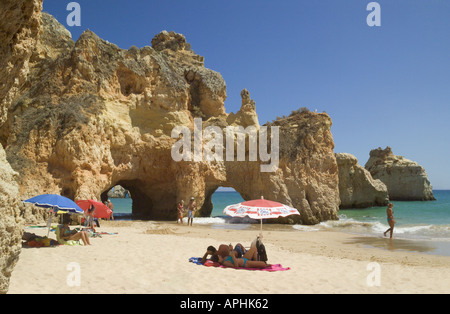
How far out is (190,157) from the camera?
72.9ft

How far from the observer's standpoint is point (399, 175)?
58.3 metres

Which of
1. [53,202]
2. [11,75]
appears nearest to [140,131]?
[53,202]

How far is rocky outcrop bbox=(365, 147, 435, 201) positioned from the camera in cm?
5762

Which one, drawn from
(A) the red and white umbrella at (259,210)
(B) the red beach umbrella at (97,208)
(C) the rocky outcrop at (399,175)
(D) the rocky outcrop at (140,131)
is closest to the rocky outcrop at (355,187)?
(C) the rocky outcrop at (399,175)

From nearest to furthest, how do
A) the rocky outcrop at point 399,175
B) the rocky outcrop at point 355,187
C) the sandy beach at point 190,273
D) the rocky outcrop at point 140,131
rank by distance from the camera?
the sandy beach at point 190,273, the rocky outcrop at point 140,131, the rocky outcrop at point 355,187, the rocky outcrop at point 399,175

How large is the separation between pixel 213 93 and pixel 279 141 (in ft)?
20.8

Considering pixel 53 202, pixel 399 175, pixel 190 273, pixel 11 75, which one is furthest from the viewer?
pixel 399 175

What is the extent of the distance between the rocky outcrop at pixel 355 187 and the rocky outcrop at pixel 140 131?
2053 cm

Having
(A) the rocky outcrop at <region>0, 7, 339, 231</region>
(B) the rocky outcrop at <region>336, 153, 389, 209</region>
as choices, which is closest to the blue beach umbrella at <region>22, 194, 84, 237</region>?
(A) the rocky outcrop at <region>0, 7, 339, 231</region>

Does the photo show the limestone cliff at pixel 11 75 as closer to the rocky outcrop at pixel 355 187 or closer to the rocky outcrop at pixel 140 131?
the rocky outcrop at pixel 140 131

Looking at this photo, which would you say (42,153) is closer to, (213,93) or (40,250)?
(40,250)

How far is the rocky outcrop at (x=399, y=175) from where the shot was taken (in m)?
57.6

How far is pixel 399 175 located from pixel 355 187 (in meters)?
18.4

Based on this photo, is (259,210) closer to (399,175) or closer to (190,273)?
(190,273)
